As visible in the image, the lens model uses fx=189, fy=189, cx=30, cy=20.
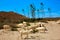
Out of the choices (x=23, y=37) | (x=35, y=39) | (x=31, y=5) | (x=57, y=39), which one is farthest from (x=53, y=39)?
(x=31, y=5)

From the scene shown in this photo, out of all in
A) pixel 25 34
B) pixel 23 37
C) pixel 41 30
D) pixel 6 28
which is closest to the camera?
pixel 23 37

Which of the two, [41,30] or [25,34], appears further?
[41,30]

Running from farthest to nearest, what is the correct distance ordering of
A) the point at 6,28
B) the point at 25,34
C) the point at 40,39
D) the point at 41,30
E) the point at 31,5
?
the point at 31,5
the point at 6,28
the point at 41,30
the point at 25,34
the point at 40,39

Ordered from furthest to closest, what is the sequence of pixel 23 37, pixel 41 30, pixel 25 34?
pixel 41 30
pixel 25 34
pixel 23 37

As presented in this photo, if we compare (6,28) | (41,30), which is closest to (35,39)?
(41,30)

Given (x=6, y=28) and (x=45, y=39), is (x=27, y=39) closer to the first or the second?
(x=45, y=39)

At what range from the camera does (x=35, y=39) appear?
10992 mm

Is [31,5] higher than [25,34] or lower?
higher

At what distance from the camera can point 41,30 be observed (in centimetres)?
1588

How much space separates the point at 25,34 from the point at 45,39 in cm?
198

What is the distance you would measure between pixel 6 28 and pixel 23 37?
807cm

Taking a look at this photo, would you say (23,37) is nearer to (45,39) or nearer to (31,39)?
(31,39)

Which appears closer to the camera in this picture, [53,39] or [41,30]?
→ [53,39]

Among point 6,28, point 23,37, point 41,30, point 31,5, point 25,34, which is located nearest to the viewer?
point 23,37
